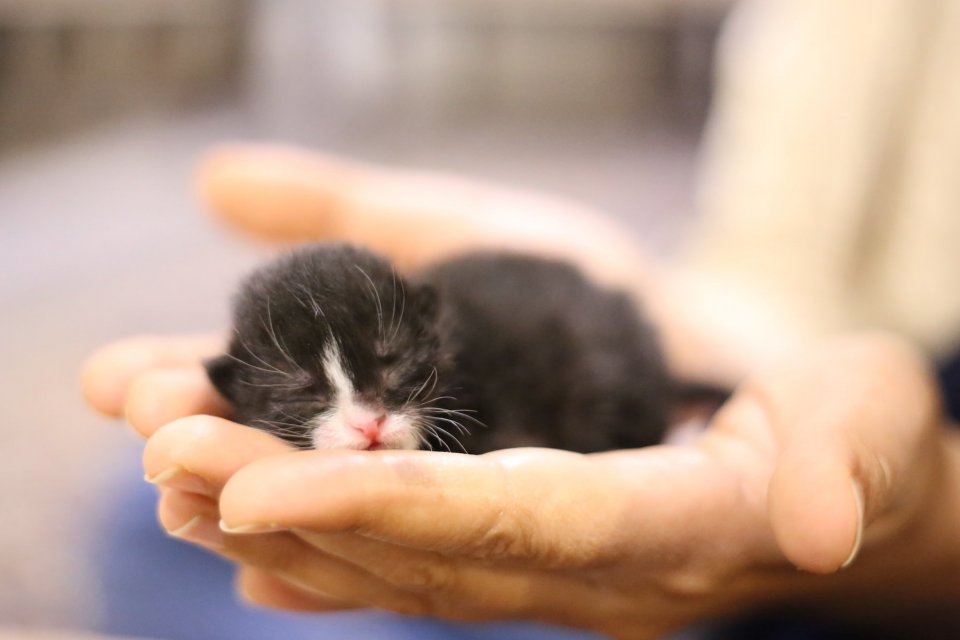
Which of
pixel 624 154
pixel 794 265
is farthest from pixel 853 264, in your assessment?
pixel 624 154

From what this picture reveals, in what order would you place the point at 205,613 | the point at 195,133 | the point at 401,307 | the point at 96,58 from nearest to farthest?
the point at 401,307 < the point at 205,613 < the point at 96,58 < the point at 195,133

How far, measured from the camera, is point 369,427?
1242 millimetres

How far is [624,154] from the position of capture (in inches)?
189

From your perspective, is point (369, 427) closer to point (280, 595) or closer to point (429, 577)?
point (429, 577)

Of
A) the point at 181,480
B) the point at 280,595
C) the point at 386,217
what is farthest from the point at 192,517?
the point at 386,217

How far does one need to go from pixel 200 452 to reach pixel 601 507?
486 millimetres

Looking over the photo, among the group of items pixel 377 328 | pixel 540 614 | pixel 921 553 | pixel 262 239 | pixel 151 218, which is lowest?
pixel 540 614

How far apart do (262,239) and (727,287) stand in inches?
50.8

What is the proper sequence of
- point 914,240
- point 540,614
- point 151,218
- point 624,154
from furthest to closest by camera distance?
point 624,154
point 151,218
point 914,240
point 540,614

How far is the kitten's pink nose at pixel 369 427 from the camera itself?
4.08 feet

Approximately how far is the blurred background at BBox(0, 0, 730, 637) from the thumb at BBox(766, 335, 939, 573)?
3.22ft

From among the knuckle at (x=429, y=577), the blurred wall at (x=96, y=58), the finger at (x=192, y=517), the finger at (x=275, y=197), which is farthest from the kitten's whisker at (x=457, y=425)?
the blurred wall at (x=96, y=58)

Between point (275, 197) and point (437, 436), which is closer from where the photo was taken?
point (437, 436)

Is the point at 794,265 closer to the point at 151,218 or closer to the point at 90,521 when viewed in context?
the point at 90,521
